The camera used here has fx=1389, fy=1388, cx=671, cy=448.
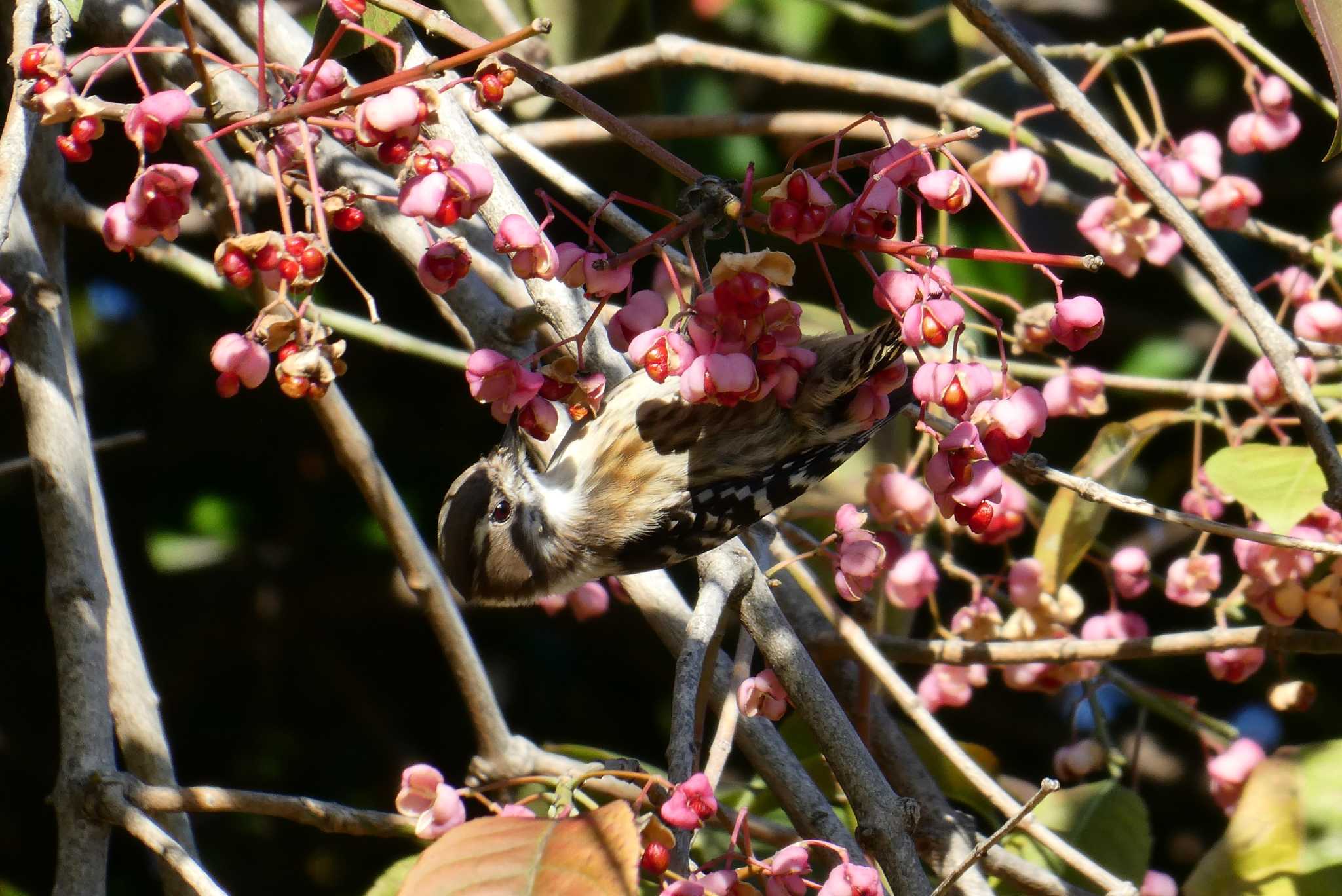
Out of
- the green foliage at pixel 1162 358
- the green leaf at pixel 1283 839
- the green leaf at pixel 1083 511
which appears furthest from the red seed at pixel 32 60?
the green foliage at pixel 1162 358

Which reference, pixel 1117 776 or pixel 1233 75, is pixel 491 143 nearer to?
pixel 1117 776

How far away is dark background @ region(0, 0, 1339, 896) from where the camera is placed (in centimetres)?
291

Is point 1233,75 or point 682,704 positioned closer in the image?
point 682,704

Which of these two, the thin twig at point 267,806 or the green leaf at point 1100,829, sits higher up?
the thin twig at point 267,806

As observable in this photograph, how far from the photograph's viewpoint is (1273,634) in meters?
1.78

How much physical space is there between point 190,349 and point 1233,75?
2.62 meters

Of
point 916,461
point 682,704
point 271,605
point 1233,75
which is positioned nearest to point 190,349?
point 271,605

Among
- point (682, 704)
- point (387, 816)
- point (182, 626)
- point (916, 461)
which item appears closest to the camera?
point (682, 704)

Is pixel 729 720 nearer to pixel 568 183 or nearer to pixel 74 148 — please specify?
pixel 568 183

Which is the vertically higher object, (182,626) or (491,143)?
(491,143)

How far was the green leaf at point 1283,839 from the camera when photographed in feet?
6.24

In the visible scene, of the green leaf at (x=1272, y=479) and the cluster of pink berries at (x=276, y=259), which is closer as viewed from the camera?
the cluster of pink berries at (x=276, y=259)

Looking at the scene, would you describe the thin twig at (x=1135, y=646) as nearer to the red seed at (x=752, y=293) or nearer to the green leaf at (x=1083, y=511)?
the green leaf at (x=1083, y=511)

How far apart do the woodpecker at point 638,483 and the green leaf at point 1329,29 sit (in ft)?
2.29
